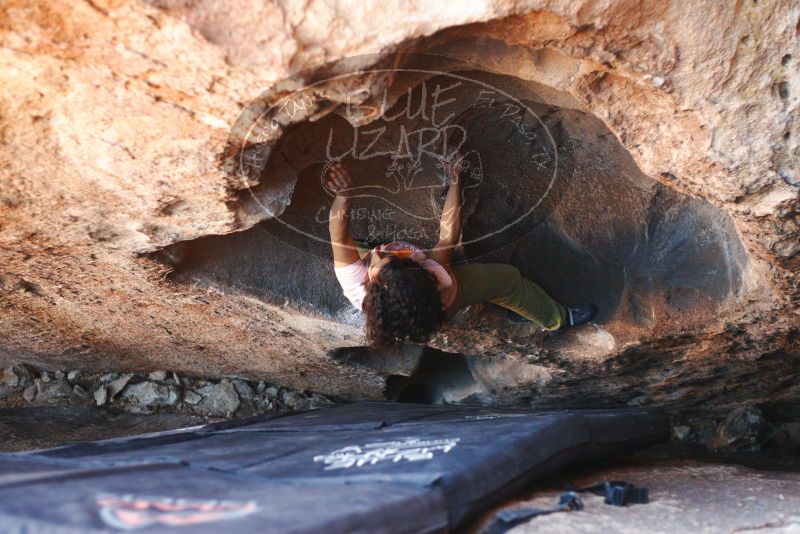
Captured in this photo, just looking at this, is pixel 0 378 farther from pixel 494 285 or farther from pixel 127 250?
pixel 494 285

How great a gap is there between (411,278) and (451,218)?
1.00 ft

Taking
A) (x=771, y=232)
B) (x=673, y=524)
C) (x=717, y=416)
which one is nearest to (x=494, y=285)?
(x=771, y=232)

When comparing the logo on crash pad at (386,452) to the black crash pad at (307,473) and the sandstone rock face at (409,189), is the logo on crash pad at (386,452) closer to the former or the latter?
the black crash pad at (307,473)

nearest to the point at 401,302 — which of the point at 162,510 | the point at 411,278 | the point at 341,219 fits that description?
the point at 411,278

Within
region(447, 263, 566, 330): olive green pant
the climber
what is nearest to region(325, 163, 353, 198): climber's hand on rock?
the climber

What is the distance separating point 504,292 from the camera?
238 cm

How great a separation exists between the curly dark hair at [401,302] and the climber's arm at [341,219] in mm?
113

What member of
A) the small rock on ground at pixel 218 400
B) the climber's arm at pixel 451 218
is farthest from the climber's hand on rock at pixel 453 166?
the small rock on ground at pixel 218 400

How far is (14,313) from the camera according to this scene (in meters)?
2.58

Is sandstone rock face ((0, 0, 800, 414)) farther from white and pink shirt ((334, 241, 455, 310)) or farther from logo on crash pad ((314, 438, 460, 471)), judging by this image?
logo on crash pad ((314, 438, 460, 471))

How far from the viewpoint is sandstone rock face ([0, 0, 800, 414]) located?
1400mm

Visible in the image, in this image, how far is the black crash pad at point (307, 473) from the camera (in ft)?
3.88

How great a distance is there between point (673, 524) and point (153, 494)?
963 mm

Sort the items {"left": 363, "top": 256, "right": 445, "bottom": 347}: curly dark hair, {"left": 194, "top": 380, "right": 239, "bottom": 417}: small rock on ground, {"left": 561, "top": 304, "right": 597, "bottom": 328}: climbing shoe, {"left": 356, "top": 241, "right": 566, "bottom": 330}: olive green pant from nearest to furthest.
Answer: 1. {"left": 363, "top": 256, "right": 445, "bottom": 347}: curly dark hair
2. {"left": 356, "top": 241, "right": 566, "bottom": 330}: olive green pant
3. {"left": 561, "top": 304, "right": 597, "bottom": 328}: climbing shoe
4. {"left": 194, "top": 380, "right": 239, "bottom": 417}: small rock on ground
